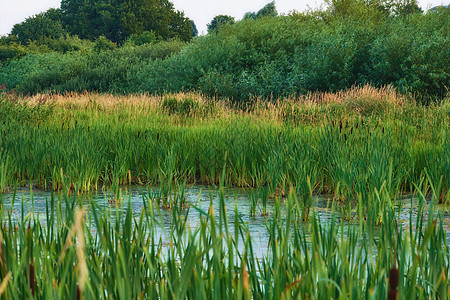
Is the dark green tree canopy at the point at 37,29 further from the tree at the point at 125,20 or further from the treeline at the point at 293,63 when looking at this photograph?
the treeline at the point at 293,63

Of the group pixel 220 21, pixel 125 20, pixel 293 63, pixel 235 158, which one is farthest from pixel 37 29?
pixel 235 158

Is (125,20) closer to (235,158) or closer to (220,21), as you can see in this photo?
(220,21)

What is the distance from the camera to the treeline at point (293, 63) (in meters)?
17.3

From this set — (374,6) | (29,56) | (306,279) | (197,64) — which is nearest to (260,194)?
(306,279)

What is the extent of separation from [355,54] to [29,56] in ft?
90.6

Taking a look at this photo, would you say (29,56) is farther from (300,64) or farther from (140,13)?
(300,64)

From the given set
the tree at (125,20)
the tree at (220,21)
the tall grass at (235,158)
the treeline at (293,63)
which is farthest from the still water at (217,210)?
the tree at (125,20)

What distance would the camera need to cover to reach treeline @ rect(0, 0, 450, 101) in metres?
17.3

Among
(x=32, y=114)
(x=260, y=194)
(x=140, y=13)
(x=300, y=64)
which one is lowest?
(x=260, y=194)

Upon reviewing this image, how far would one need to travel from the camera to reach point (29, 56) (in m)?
38.2

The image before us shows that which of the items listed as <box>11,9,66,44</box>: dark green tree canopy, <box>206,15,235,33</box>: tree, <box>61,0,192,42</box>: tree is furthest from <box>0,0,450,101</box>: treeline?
<box>61,0,192,42</box>: tree

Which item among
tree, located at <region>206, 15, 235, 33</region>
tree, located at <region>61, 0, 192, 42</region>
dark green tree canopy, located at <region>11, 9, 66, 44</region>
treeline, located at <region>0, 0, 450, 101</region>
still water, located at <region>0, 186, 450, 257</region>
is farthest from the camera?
tree, located at <region>61, 0, 192, 42</region>

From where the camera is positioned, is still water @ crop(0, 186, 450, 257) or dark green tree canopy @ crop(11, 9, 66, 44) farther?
dark green tree canopy @ crop(11, 9, 66, 44)

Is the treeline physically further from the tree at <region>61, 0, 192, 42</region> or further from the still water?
the tree at <region>61, 0, 192, 42</region>
